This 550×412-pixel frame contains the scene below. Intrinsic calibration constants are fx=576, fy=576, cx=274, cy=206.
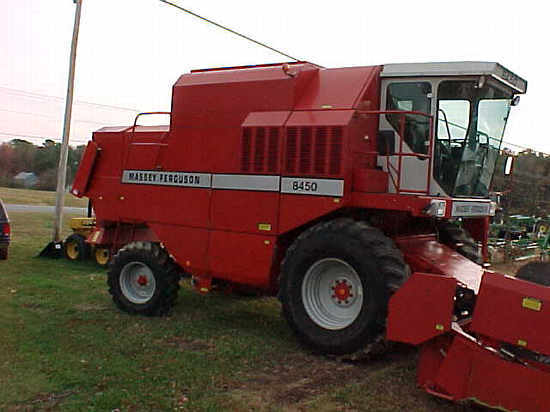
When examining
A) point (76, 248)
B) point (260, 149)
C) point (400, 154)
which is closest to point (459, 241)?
point (400, 154)

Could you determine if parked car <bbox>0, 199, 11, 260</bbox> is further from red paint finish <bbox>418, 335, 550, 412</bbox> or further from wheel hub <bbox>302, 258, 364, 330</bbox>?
red paint finish <bbox>418, 335, 550, 412</bbox>

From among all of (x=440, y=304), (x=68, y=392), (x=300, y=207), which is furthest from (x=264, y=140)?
(x=68, y=392)

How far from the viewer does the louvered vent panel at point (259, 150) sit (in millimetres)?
6945

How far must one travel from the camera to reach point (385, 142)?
6.80 metres

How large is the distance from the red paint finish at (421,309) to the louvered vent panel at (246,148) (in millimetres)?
2619

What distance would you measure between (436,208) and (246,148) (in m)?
2.43

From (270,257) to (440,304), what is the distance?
2378mm

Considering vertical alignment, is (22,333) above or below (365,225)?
below

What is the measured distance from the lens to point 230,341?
6.78 m

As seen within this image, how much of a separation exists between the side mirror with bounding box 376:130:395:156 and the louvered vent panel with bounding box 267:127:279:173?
1201 mm

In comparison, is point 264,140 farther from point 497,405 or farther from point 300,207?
point 497,405

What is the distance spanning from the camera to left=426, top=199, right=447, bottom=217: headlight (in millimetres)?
5895

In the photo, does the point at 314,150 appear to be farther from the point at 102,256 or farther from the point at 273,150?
the point at 102,256

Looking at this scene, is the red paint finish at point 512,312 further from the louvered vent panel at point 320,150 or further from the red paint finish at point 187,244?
the red paint finish at point 187,244
